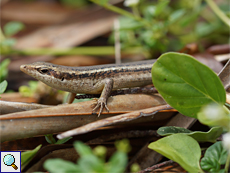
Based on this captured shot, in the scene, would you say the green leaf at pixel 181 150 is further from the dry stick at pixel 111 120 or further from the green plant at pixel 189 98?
the dry stick at pixel 111 120

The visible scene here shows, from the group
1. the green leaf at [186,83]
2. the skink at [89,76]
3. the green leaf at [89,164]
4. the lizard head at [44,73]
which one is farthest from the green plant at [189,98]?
the lizard head at [44,73]

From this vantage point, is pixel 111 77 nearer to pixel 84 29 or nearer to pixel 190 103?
pixel 190 103

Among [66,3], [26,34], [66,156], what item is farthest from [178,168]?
[66,3]

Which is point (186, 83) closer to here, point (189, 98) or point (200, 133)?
point (189, 98)

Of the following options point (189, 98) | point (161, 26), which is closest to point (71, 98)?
point (189, 98)

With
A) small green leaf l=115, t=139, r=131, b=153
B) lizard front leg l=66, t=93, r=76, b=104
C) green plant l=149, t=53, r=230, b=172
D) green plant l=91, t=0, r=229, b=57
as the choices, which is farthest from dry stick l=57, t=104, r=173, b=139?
green plant l=91, t=0, r=229, b=57

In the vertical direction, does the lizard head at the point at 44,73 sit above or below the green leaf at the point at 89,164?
above
